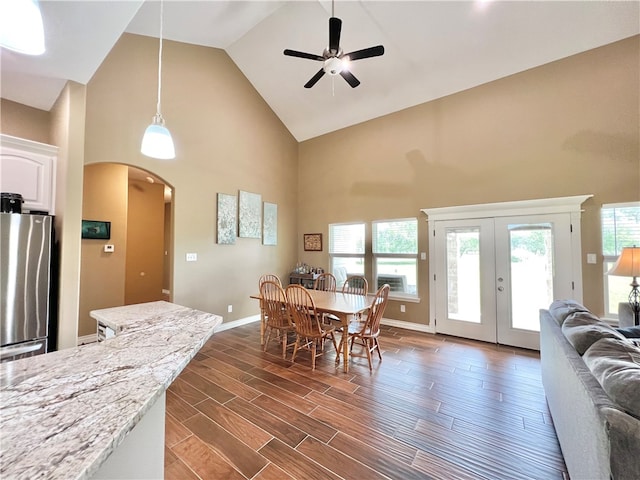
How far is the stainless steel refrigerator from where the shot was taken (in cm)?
223

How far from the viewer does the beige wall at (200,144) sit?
11.6 feet

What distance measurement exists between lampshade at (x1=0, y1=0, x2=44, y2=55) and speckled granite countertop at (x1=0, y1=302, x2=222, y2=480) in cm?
132

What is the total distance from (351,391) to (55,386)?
7.77 ft

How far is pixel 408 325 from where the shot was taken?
4.81 meters

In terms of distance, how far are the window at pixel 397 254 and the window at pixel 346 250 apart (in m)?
0.34

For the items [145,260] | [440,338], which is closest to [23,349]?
[145,260]

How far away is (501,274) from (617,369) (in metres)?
3.16

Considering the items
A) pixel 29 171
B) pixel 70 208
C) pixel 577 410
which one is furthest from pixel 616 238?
pixel 29 171

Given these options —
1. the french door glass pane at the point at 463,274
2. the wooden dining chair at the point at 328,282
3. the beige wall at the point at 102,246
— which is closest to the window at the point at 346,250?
the wooden dining chair at the point at 328,282

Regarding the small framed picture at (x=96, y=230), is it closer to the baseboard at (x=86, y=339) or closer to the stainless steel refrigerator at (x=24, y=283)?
the baseboard at (x=86, y=339)

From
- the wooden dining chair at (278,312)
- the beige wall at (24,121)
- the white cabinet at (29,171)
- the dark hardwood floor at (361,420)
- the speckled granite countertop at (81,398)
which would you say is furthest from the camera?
the wooden dining chair at (278,312)

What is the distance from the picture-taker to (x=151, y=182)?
19.9 feet

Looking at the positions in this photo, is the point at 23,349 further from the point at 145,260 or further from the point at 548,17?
the point at 548,17

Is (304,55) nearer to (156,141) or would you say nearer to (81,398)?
(156,141)
